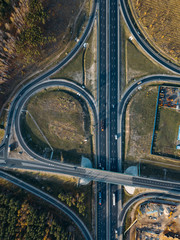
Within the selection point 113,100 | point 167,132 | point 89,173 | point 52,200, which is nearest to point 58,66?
point 113,100

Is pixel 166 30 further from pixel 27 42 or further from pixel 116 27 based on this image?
pixel 27 42

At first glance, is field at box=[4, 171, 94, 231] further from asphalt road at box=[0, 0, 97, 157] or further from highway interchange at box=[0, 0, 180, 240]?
asphalt road at box=[0, 0, 97, 157]

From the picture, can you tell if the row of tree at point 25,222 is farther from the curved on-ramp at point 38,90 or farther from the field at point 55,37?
the field at point 55,37

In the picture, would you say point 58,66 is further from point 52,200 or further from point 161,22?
point 52,200

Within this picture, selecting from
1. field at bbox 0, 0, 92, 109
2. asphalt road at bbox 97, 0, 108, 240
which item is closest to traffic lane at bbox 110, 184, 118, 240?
asphalt road at bbox 97, 0, 108, 240

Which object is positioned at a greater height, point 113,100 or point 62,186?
point 113,100

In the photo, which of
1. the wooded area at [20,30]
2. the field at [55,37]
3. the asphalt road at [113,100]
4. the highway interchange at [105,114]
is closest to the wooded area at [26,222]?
the highway interchange at [105,114]

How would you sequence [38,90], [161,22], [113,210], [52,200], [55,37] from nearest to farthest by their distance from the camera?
[55,37] → [52,200] → [161,22] → [113,210] → [38,90]
